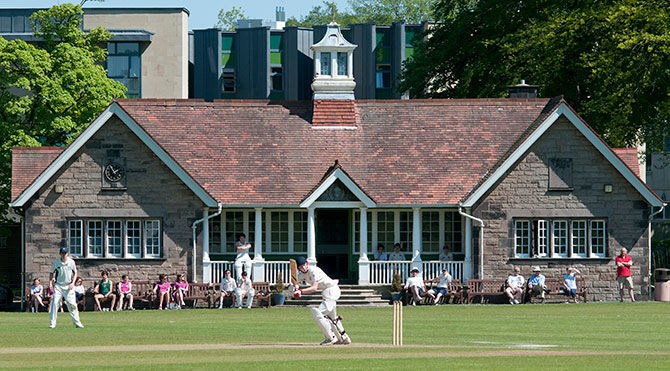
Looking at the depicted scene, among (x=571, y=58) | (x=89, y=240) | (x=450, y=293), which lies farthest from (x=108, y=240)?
(x=571, y=58)

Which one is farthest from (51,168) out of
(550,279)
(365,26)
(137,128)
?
(365,26)

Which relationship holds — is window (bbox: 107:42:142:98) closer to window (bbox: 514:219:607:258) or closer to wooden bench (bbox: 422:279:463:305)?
wooden bench (bbox: 422:279:463:305)

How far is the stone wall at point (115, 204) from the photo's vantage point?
39.8 m

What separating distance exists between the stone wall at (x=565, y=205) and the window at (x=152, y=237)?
9890 mm

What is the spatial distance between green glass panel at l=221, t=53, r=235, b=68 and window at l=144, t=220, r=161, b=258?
4416 centimetres

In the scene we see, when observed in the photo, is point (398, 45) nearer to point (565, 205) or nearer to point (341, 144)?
point (341, 144)

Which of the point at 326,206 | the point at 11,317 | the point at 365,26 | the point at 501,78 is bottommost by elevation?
the point at 11,317

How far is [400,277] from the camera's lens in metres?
39.4

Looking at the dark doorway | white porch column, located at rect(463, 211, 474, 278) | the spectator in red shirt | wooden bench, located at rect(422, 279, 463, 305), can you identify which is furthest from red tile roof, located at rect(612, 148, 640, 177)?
the dark doorway

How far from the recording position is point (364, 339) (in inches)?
965

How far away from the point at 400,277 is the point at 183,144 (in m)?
8.49

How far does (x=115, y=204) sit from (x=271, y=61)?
45069mm

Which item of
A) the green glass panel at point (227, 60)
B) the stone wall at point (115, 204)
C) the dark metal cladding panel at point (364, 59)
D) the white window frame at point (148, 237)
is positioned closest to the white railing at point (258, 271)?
the stone wall at point (115, 204)

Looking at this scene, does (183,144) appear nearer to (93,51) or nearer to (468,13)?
(93,51)
